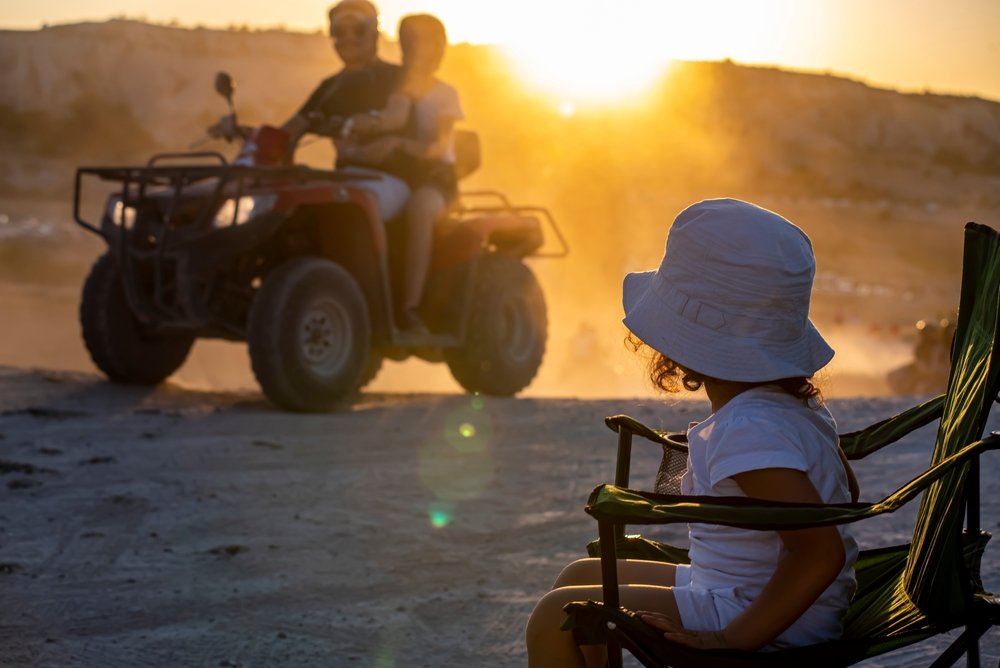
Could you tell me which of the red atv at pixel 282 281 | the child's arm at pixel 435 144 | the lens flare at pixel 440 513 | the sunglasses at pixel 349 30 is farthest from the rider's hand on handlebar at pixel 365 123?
the lens flare at pixel 440 513

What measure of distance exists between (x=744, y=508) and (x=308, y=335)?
5.81 meters

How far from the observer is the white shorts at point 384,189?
8.18 metres

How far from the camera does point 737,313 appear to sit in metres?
2.46

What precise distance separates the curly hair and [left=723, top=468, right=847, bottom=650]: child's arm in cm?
23

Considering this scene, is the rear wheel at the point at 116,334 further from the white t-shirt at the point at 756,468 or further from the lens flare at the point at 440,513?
the white t-shirt at the point at 756,468

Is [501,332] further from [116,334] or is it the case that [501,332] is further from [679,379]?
[679,379]

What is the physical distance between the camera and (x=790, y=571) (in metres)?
2.29

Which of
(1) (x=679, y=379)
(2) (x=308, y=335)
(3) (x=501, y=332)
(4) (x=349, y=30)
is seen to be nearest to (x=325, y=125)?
(4) (x=349, y=30)

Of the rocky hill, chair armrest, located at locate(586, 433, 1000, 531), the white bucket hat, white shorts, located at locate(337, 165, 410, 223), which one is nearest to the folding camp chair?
chair armrest, located at locate(586, 433, 1000, 531)

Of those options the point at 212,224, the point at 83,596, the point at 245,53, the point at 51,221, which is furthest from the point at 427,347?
the point at 245,53

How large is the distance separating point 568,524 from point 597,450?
1.69 metres

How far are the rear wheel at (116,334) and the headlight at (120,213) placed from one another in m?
0.27

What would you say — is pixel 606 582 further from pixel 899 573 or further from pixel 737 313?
pixel 899 573

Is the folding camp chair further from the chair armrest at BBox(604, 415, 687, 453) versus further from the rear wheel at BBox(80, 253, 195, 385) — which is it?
the rear wheel at BBox(80, 253, 195, 385)
